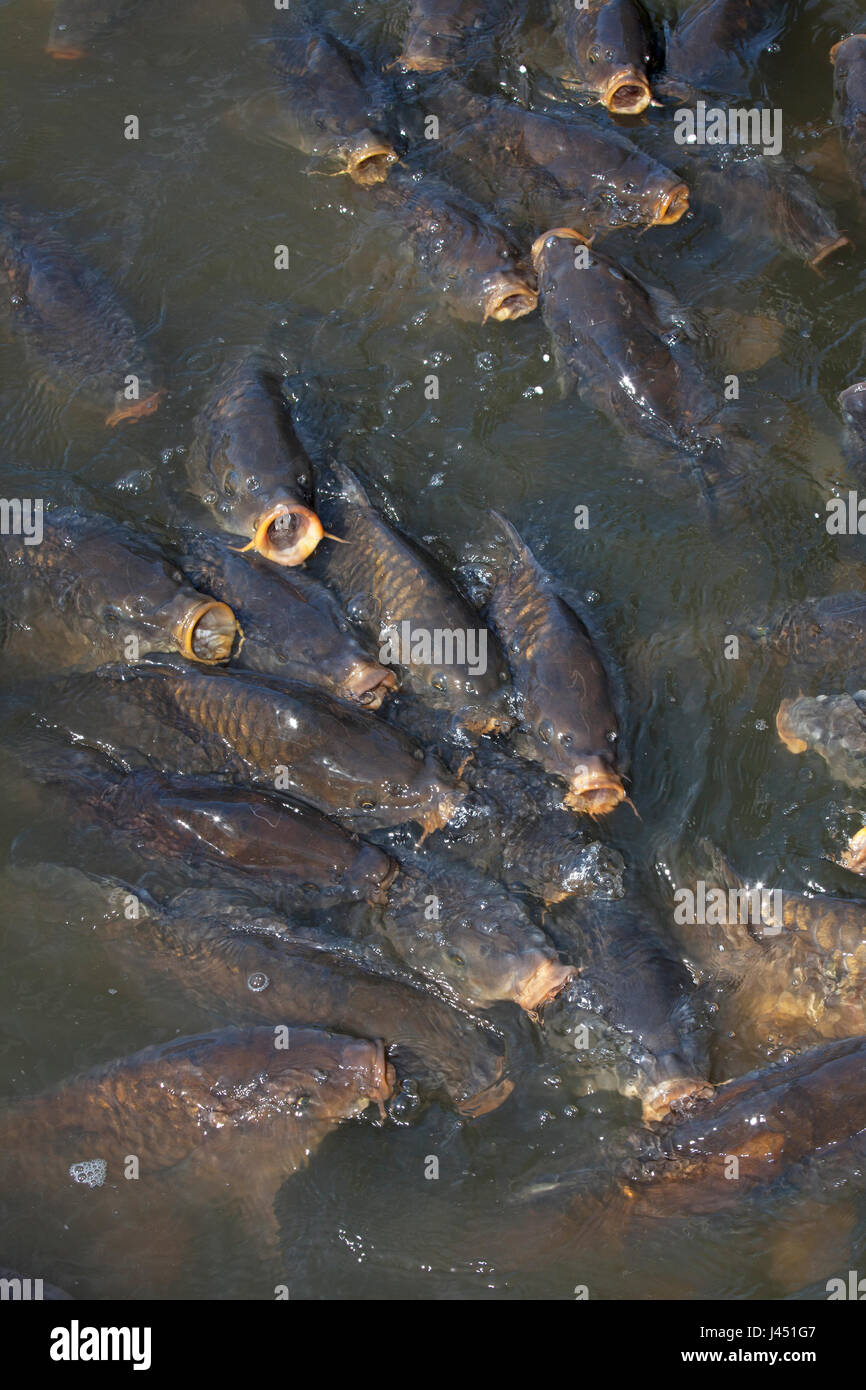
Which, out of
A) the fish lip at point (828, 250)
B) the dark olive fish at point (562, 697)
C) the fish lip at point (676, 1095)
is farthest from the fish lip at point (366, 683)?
the fish lip at point (828, 250)

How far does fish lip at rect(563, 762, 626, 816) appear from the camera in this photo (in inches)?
213

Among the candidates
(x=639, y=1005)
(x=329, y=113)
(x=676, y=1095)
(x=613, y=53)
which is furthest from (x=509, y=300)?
(x=676, y=1095)

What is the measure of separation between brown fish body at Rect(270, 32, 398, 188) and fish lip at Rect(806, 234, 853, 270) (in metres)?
2.94

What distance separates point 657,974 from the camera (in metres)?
4.94

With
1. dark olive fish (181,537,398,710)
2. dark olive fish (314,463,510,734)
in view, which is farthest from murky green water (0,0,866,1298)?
dark olive fish (181,537,398,710)

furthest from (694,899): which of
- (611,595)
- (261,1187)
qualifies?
(261,1187)

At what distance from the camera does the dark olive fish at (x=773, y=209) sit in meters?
7.74

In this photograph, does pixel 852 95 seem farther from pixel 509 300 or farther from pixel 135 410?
pixel 135 410

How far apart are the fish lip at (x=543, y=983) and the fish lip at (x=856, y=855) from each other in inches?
58.4

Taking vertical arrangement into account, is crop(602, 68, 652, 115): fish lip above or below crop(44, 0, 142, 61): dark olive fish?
below

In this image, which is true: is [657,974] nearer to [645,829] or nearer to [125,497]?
[645,829]
